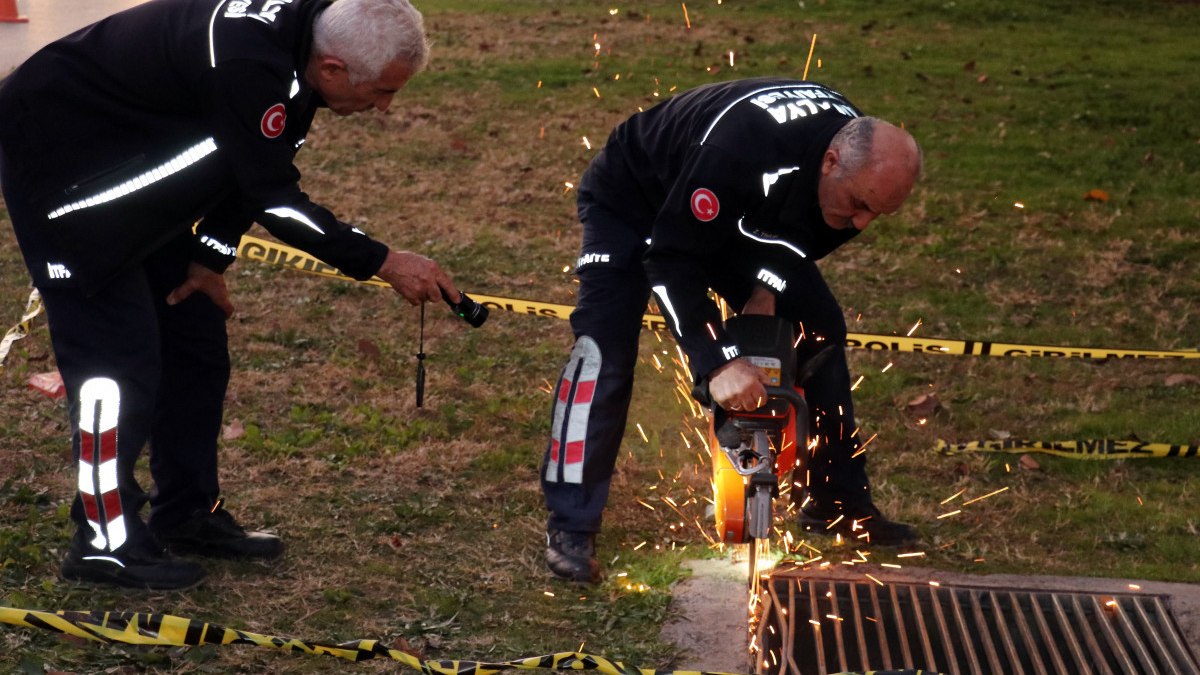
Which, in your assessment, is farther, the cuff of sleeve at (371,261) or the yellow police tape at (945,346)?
→ the yellow police tape at (945,346)

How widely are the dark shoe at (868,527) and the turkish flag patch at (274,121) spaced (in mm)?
2473

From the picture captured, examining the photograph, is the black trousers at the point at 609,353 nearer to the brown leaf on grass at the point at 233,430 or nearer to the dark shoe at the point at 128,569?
the dark shoe at the point at 128,569

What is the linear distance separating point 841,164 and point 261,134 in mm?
1740

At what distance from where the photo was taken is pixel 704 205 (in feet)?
14.4

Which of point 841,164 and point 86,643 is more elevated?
point 841,164

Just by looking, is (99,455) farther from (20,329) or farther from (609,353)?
(20,329)

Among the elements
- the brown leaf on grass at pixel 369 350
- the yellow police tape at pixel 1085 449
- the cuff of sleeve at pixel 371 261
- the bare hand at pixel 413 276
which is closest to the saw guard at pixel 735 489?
the bare hand at pixel 413 276

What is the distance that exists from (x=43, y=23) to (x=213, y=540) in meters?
11.6

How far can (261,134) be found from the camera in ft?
13.6

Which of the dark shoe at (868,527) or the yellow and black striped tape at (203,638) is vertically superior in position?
the dark shoe at (868,527)

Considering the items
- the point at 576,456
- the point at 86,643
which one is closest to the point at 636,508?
the point at 576,456

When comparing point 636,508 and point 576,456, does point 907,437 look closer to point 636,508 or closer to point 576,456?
point 636,508

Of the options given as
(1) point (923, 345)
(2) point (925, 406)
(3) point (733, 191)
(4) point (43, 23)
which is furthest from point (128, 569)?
(4) point (43, 23)

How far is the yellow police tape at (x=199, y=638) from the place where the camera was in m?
3.83
